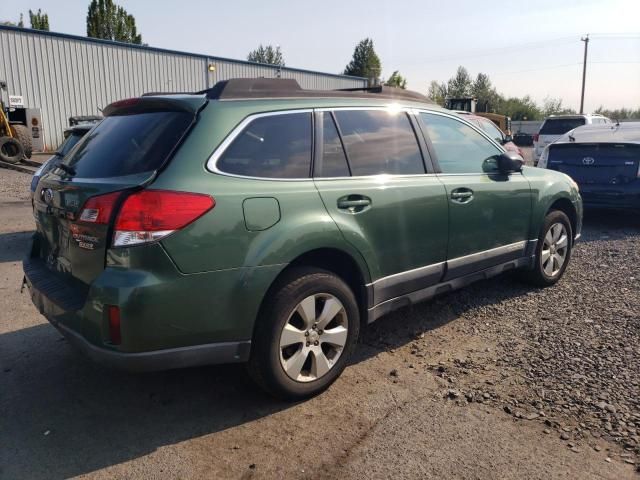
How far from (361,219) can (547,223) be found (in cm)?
256

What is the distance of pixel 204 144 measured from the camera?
9.31 ft

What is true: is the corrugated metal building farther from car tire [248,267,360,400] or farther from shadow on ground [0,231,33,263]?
car tire [248,267,360,400]

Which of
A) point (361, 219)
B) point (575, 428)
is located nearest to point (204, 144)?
point (361, 219)

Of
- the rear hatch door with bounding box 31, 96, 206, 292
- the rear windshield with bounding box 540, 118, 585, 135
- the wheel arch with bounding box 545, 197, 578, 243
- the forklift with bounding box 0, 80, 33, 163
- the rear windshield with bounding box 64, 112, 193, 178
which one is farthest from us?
the rear windshield with bounding box 540, 118, 585, 135

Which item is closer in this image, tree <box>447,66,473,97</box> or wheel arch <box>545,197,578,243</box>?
wheel arch <box>545,197,578,243</box>

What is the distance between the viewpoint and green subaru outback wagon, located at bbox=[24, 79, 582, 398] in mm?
2646

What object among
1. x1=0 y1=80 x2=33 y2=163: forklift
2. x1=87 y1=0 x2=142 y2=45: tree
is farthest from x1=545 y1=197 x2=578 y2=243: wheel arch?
x1=87 y1=0 x2=142 y2=45: tree

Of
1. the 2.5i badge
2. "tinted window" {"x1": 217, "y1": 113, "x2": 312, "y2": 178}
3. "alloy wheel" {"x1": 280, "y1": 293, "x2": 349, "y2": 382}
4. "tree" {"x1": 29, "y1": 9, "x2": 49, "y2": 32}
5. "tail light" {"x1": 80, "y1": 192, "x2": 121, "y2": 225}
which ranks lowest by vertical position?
"alloy wheel" {"x1": 280, "y1": 293, "x2": 349, "y2": 382}

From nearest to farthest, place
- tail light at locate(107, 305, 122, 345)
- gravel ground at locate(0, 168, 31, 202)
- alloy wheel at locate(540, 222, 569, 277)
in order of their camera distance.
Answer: tail light at locate(107, 305, 122, 345)
alloy wheel at locate(540, 222, 569, 277)
gravel ground at locate(0, 168, 31, 202)

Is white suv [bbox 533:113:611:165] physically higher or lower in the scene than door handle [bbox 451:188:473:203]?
higher

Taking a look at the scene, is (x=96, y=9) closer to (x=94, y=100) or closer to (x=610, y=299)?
(x=94, y=100)

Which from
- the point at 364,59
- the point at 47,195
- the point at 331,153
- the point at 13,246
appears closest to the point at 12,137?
the point at 13,246

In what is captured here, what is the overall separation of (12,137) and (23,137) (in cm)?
51

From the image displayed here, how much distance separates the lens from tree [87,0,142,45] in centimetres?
4284
